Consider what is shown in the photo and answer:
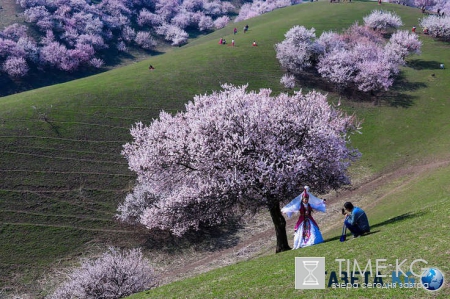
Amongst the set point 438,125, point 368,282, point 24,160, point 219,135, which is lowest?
point 438,125

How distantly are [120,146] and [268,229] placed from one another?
2282 cm

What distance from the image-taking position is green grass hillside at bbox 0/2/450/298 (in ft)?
87.9

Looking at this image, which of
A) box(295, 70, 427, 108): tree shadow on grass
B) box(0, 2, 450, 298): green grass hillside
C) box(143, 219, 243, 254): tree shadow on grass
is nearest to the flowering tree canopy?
box(0, 2, 450, 298): green grass hillside

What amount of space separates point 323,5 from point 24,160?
10251 cm

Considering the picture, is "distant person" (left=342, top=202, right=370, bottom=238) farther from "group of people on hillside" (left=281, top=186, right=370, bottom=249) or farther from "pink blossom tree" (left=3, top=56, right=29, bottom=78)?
"pink blossom tree" (left=3, top=56, right=29, bottom=78)

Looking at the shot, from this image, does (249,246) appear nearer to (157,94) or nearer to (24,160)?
(24,160)

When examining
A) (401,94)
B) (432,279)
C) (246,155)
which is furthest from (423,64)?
(432,279)

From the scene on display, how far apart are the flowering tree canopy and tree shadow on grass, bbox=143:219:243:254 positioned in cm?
898

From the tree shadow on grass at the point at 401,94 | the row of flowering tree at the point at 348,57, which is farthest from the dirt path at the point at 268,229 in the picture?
the row of flowering tree at the point at 348,57

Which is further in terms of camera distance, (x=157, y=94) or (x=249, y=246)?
(x=157, y=94)

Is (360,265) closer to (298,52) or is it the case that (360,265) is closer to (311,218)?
(311,218)

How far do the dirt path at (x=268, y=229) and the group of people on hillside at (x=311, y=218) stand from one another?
8150mm

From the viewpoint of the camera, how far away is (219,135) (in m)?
22.2

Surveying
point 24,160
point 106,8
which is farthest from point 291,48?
point 106,8
